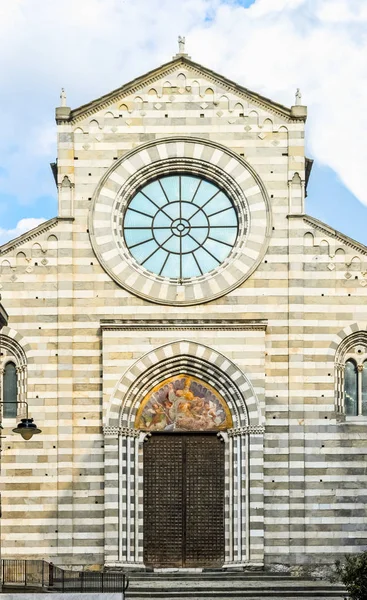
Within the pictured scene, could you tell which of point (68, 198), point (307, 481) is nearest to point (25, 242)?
point (68, 198)

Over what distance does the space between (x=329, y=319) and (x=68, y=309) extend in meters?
6.23

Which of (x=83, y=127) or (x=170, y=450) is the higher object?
(x=83, y=127)

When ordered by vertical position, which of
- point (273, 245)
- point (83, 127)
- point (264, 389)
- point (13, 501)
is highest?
point (83, 127)

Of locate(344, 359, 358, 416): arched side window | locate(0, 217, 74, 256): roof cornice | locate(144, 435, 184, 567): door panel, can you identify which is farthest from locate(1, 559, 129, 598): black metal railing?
locate(0, 217, 74, 256): roof cornice

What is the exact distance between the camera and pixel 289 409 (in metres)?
43.1

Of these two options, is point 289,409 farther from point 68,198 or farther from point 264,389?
point 68,198

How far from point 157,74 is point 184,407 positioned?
8.17 metres

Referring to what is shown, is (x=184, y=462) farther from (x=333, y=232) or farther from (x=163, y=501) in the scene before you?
(x=333, y=232)

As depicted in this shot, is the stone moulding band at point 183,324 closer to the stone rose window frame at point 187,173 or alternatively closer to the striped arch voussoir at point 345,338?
the stone rose window frame at point 187,173

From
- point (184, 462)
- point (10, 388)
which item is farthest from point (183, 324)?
point (10, 388)

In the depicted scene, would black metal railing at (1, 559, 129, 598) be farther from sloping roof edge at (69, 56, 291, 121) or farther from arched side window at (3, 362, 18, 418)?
sloping roof edge at (69, 56, 291, 121)

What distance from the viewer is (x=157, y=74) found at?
4450 cm

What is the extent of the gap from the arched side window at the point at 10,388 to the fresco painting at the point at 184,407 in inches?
121

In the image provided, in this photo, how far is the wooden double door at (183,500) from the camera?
43031mm
